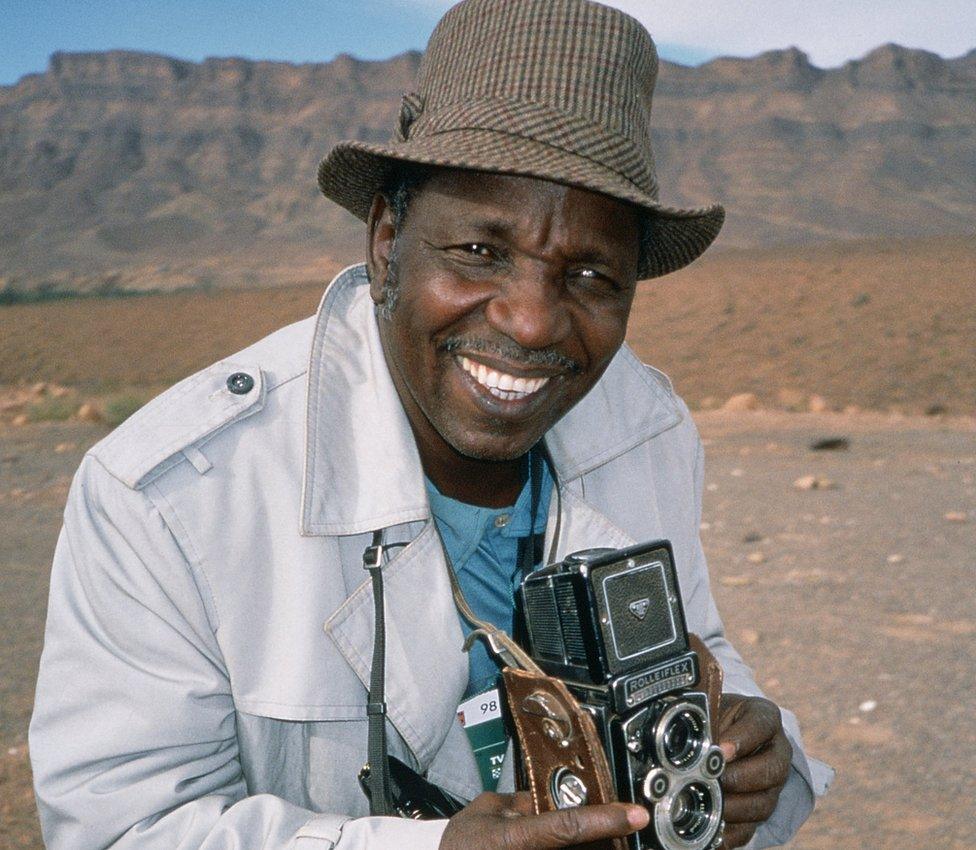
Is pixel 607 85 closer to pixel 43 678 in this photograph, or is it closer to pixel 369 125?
pixel 43 678

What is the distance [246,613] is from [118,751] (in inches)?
11.8

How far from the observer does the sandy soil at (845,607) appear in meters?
3.75

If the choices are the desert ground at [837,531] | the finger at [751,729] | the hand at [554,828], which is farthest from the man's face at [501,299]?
the desert ground at [837,531]

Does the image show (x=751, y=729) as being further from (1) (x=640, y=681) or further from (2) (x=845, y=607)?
(2) (x=845, y=607)

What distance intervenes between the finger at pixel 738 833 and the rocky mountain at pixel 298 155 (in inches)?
1879

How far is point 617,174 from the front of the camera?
2.09 metres

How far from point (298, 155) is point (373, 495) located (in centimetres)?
9606

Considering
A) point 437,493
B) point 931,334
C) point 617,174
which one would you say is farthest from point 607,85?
point 931,334

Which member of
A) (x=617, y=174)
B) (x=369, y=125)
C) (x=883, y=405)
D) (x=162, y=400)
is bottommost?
(x=883, y=405)

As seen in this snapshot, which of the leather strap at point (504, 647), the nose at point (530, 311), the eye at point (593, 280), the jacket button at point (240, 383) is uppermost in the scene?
the eye at point (593, 280)

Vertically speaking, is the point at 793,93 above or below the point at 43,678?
above

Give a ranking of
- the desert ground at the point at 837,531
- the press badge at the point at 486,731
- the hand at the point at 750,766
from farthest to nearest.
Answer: the desert ground at the point at 837,531 → the press badge at the point at 486,731 → the hand at the point at 750,766

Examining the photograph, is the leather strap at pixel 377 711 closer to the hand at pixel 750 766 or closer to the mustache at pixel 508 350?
the mustache at pixel 508 350

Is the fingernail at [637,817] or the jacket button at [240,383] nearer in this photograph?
the fingernail at [637,817]
